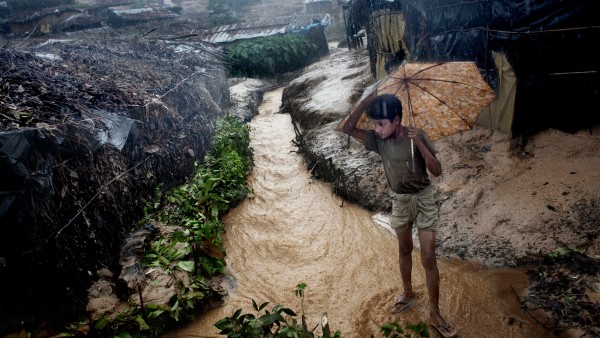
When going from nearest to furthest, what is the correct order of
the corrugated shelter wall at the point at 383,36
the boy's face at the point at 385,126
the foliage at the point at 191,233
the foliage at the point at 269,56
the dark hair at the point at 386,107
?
the dark hair at the point at 386,107, the boy's face at the point at 385,126, the foliage at the point at 191,233, the corrugated shelter wall at the point at 383,36, the foliage at the point at 269,56

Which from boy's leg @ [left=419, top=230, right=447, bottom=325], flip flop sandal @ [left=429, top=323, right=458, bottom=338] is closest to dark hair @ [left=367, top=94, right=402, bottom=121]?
boy's leg @ [left=419, top=230, right=447, bottom=325]

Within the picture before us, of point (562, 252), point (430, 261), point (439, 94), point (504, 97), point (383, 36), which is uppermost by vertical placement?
point (383, 36)

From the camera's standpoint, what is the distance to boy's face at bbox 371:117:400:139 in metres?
3.02

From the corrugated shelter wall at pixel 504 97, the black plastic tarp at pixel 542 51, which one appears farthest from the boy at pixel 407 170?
the corrugated shelter wall at pixel 504 97

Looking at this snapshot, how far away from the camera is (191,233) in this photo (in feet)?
16.1

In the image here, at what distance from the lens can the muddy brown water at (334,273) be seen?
3793 mm

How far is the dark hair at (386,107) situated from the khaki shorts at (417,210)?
0.77 metres

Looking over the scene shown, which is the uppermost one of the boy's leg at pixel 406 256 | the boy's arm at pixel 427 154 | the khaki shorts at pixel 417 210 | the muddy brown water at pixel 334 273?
the boy's arm at pixel 427 154

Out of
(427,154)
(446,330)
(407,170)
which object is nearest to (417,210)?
(407,170)

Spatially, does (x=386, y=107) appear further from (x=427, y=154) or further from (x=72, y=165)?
(x=72, y=165)

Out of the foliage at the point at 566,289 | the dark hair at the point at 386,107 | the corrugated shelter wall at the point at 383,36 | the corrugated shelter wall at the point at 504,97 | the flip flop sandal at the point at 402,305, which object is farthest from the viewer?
the corrugated shelter wall at the point at 383,36

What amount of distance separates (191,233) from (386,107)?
10.7 ft

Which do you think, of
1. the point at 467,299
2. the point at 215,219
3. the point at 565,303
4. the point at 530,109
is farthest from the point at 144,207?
the point at 530,109

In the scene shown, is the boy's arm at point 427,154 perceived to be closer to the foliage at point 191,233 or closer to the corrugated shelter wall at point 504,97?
the foliage at point 191,233
